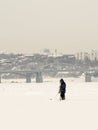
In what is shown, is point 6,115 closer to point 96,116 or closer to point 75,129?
point 96,116

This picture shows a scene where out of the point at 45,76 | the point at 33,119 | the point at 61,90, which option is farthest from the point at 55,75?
the point at 33,119

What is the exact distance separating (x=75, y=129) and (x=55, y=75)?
182116 millimetres

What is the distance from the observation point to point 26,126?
1248 centimetres

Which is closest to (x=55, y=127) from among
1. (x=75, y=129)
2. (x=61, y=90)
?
(x=75, y=129)

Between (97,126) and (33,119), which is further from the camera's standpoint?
(33,119)

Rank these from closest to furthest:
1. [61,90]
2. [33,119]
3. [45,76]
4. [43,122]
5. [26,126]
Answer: [26,126] → [43,122] → [33,119] → [61,90] → [45,76]

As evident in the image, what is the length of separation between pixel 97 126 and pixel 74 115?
128 inches

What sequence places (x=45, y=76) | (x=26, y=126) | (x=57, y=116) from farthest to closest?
(x=45, y=76), (x=57, y=116), (x=26, y=126)

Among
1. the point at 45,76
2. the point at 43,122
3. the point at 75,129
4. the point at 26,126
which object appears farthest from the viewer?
the point at 45,76

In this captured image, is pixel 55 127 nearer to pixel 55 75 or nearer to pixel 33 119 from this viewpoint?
pixel 33 119

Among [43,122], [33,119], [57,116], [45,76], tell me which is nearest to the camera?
[43,122]

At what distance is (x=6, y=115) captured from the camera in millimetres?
15898

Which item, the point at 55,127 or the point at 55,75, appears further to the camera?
the point at 55,75

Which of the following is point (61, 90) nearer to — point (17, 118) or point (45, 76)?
point (17, 118)
